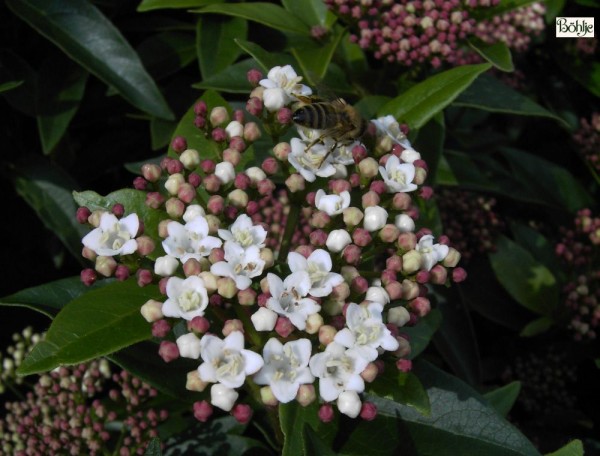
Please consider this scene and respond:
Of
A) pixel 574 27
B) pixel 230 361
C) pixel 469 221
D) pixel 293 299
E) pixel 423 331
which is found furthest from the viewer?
pixel 574 27

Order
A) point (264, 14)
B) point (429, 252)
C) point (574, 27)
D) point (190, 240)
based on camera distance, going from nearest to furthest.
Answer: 1. point (190, 240)
2. point (429, 252)
3. point (264, 14)
4. point (574, 27)

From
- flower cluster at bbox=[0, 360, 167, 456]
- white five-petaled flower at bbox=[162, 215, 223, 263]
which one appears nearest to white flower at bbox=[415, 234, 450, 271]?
white five-petaled flower at bbox=[162, 215, 223, 263]

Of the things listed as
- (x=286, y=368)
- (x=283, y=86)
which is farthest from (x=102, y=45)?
(x=286, y=368)

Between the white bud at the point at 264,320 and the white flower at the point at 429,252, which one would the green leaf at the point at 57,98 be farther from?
the white flower at the point at 429,252

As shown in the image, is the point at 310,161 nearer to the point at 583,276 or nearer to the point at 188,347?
the point at 188,347

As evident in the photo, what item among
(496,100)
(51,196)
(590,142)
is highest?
(496,100)

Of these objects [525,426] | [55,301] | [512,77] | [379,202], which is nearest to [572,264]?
[525,426]
